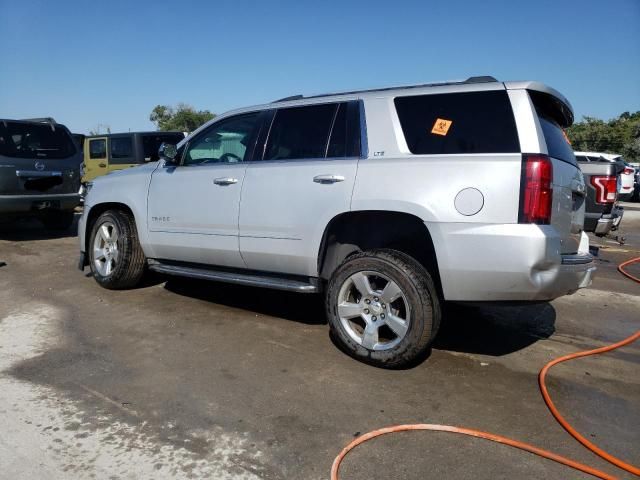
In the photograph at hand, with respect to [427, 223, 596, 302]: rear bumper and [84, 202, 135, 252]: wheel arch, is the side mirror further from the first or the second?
[427, 223, 596, 302]: rear bumper

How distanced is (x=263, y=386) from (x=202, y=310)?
1790 millimetres

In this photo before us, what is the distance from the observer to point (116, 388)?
3.25 meters

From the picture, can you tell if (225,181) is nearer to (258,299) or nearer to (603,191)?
(258,299)

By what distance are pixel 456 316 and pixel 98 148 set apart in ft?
50.4

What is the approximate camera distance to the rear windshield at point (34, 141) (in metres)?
8.19

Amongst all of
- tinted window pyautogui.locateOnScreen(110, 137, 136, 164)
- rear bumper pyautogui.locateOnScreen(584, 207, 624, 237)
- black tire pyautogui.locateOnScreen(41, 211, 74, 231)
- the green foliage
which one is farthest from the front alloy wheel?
the green foliage

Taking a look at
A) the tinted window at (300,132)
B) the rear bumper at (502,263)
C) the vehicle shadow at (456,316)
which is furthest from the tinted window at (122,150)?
the rear bumper at (502,263)

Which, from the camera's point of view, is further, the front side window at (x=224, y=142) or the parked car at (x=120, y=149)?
the parked car at (x=120, y=149)

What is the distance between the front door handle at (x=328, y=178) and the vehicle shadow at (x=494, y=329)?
61.4 inches

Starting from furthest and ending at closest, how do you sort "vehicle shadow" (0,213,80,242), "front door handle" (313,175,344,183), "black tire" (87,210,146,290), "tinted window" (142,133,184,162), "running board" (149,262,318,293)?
1. "tinted window" (142,133,184,162)
2. "vehicle shadow" (0,213,80,242)
3. "black tire" (87,210,146,290)
4. "running board" (149,262,318,293)
5. "front door handle" (313,175,344,183)

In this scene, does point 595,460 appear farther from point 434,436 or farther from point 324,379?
point 324,379

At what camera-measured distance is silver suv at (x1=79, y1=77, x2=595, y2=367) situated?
3.21 metres

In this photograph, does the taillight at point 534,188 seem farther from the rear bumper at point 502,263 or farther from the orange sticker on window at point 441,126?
the orange sticker on window at point 441,126

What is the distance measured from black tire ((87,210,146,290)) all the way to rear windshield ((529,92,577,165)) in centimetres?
393
